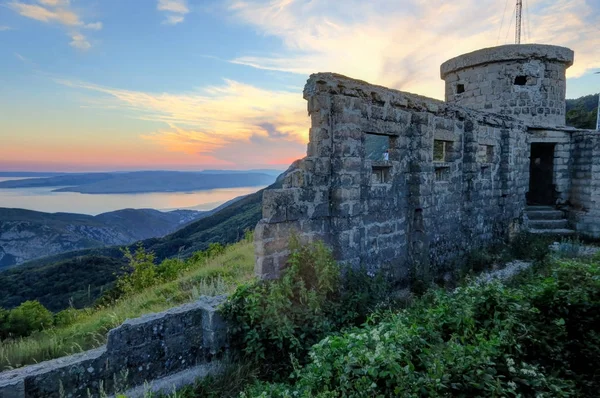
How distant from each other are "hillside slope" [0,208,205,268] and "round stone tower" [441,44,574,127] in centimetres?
7235

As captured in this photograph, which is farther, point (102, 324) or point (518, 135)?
point (518, 135)

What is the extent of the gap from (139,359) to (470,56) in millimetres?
13558

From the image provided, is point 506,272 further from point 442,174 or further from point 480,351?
point 480,351

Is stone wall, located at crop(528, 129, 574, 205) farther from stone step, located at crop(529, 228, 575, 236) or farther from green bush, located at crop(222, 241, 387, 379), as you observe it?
green bush, located at crop(222, 241, 387, 379)

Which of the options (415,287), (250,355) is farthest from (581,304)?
(250,355)

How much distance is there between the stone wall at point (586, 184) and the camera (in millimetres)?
12281

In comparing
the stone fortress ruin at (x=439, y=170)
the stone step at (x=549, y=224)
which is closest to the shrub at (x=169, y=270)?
the stone fortress ruin at (x=439, y=170)

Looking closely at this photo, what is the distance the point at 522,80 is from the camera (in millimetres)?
12688

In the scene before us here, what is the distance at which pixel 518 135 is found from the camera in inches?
459

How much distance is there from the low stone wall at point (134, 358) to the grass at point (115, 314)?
813 mm

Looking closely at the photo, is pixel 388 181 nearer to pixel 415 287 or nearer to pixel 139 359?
pixel 415 287

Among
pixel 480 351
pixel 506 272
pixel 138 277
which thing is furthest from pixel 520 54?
pixel 138 277

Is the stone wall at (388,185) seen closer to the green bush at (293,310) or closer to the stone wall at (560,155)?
the green bush at (293,310)

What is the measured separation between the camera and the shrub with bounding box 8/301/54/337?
729 cm
